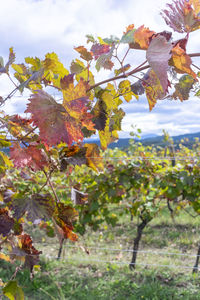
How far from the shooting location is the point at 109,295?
3.01 metres

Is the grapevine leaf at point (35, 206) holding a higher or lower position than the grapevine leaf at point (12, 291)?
higher

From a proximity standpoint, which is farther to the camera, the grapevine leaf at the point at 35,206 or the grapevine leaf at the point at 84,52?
the grapevine leaf at the point at 35,206

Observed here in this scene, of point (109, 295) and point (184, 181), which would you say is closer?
point (109, 295)

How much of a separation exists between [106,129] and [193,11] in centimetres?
33

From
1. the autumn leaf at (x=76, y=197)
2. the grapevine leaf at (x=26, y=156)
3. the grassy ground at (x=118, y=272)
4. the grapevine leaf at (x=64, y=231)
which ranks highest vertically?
the grapevine leaf at (x=26, y=156)

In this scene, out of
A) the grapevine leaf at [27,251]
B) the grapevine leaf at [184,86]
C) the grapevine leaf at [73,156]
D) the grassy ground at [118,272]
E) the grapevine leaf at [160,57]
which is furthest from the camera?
the grassy ground at [118,272]

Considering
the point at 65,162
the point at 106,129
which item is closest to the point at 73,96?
the point at 106,129

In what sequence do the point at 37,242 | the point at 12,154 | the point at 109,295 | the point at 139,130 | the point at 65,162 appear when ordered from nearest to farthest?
the point at 12,154 → the point at 65,162 → the point at 109,295 → the point at 37,242 → the point at 139,130

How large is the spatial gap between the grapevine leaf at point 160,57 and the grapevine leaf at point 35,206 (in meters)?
0.54

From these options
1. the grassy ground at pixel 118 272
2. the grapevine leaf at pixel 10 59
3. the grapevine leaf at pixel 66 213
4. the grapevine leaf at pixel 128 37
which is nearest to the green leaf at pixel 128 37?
the grapevine leaf at pixel 128 37

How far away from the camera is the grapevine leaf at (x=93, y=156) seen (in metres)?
0.88

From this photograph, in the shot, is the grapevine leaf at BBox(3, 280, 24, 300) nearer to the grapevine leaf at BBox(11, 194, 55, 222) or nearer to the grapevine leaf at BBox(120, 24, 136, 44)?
the grapevine leaf at BBox(11, 194, 55, 222)

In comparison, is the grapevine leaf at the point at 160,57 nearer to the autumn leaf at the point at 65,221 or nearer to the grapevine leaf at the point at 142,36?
the grapevine leaf at the point at 142,36

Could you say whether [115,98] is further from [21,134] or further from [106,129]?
[21,134]
